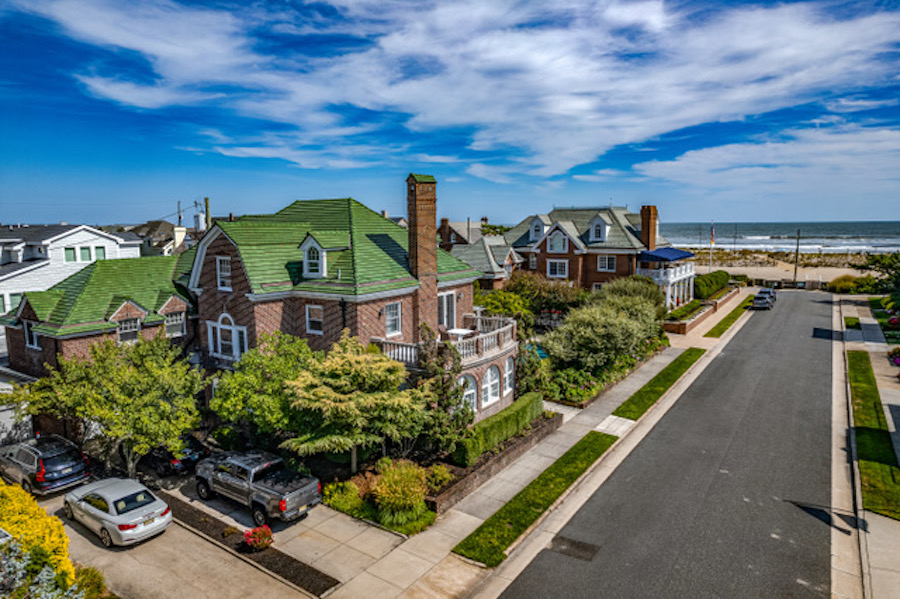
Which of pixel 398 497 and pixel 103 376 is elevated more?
pixel 103 376

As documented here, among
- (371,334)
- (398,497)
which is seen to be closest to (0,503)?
(398,497)

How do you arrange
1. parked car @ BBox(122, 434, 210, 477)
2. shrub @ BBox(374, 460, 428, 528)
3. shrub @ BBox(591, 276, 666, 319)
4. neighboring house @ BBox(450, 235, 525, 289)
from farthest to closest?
neighboring house @ BBox(450, 235, 525, 289) < shrub @ BBox(591, 276, 666, 319) < parked car @ BBox(122, 434, 210, 477) < shrub @ BBox(374, 460, 428, 528)

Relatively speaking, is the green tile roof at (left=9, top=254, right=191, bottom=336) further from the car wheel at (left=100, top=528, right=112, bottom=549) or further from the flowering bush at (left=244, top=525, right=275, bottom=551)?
the flowering bush at (left=244, top=525, right=275, bottom=551)

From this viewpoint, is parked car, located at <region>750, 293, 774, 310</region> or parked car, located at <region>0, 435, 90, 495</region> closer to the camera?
parked car, located at <region>0, 435, 90, 495</region>

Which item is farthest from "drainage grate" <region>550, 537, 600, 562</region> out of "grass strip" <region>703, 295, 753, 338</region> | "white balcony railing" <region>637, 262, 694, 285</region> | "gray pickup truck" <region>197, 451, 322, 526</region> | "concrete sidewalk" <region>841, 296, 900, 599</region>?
"white balcony railing" <region>637, 262, 694, 285</region>

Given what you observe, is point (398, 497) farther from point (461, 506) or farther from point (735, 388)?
point (735, 388)

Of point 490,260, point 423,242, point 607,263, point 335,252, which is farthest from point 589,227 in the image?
point 335,252
